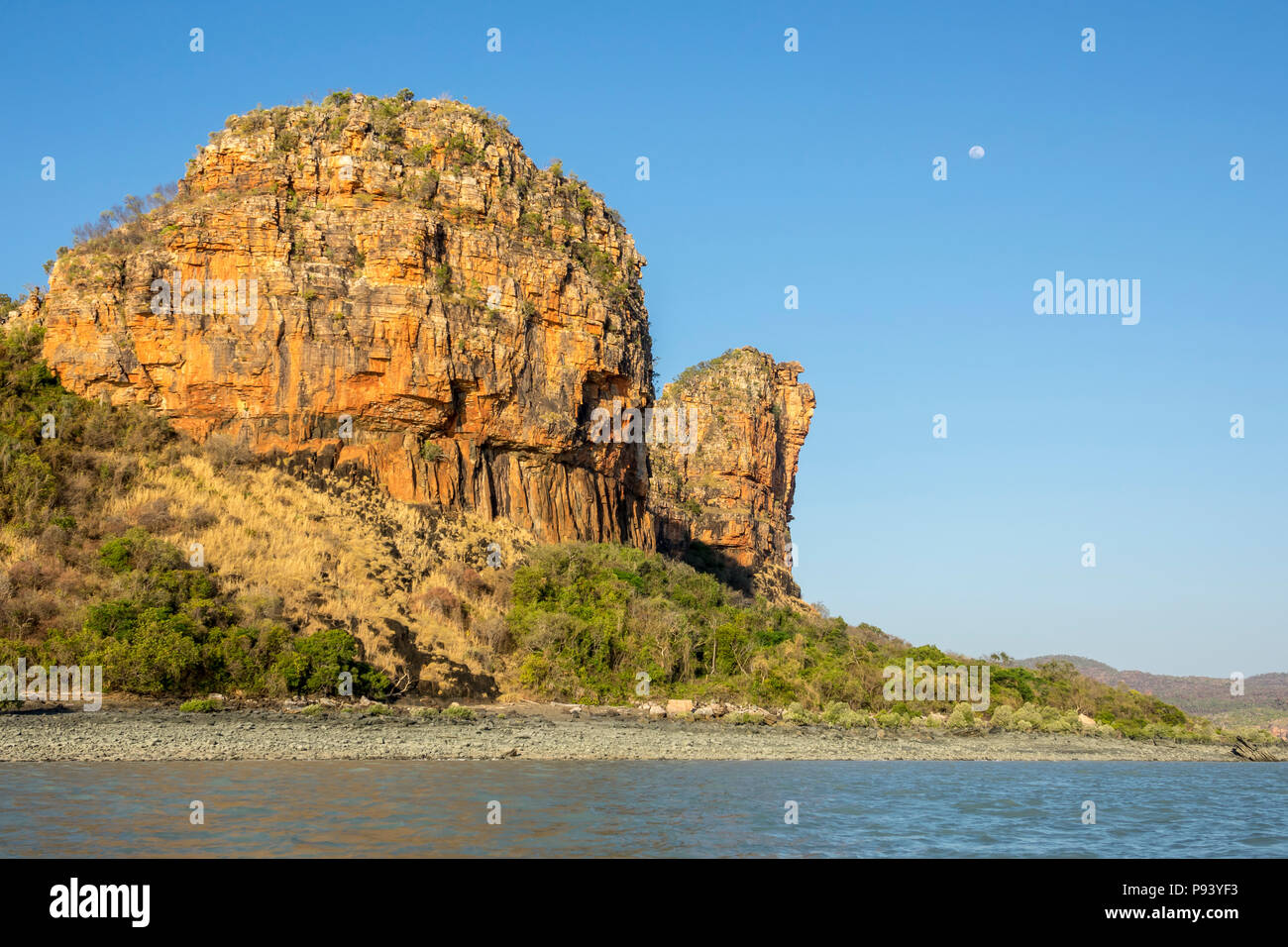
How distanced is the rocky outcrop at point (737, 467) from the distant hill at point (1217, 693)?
2140 cm

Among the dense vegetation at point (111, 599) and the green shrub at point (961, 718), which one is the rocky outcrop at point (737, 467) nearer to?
the green shrub at point (961, 718)

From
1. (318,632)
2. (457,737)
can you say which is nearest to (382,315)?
(318,632)

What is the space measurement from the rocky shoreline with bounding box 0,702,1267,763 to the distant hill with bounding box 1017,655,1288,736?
4642 centimetres

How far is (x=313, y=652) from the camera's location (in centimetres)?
3186

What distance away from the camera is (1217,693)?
11094 centimetres

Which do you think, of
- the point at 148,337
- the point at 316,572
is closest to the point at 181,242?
the point at 148,337

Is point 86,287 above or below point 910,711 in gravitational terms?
above

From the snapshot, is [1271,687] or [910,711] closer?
[910,711]

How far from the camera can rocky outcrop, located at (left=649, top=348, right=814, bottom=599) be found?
78.9 metres

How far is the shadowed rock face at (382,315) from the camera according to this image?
Answer: 43656 mm

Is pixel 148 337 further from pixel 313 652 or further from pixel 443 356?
pixel 313 652

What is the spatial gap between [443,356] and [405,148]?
492 inches

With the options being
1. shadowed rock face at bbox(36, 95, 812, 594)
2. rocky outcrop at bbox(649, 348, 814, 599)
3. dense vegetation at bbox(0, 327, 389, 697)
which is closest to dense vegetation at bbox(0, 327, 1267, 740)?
dense vegetation at bbox(0, 327, 389, 697)

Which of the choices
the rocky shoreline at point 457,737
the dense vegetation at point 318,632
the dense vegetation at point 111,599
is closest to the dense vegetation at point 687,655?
the dense vegetation at point 318,632
